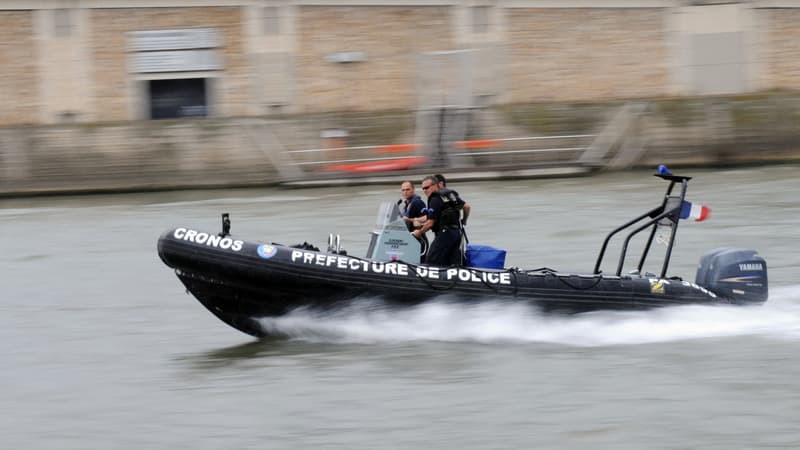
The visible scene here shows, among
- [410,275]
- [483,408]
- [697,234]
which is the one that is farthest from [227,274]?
[697,234]

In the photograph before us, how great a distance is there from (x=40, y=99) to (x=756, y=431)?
22734 mm

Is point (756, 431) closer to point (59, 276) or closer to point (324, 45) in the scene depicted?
point (59, 276)

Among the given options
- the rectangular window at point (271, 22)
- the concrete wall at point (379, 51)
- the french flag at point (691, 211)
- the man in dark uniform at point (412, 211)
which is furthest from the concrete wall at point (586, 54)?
the french flag at point (691, 211)

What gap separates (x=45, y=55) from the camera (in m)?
28.3

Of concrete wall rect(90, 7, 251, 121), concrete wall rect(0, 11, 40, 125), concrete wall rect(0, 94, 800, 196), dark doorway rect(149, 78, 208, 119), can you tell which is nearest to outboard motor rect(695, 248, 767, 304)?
concrete wall rect(0, 94, 800, 196)

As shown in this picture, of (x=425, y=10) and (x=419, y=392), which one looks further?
(x=425, y=10)

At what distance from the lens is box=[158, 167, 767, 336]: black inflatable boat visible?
11109 millimetres

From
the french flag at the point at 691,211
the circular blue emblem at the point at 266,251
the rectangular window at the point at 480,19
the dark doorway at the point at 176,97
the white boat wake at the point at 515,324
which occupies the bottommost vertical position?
the white boat wake at the point at 515,324

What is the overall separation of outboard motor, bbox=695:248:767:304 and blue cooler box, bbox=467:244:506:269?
1902 mm

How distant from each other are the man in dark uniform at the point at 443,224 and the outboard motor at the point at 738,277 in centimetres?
234

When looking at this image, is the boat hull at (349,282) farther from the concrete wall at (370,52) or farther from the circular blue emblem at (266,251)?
the concrete wall at (370,52)

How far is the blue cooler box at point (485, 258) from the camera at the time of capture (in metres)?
11.5

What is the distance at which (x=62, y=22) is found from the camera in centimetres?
2838

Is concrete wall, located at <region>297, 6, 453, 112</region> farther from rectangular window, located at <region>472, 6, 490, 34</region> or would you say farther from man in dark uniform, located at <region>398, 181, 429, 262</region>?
man in dark uniform, located at <region>398, 181, 429, 262</region>
